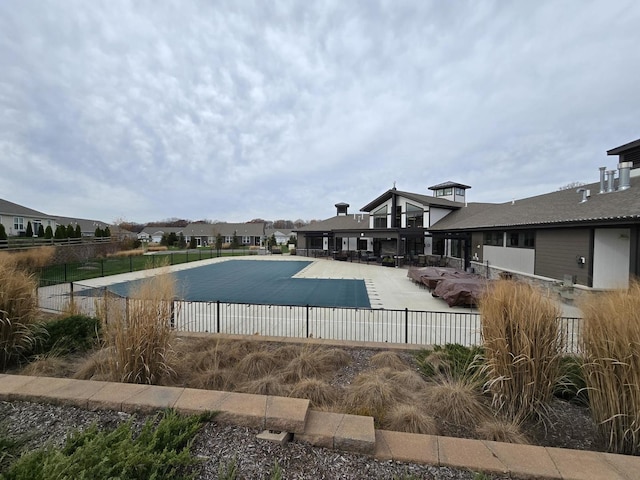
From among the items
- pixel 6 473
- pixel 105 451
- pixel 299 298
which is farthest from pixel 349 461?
pixel 299 298

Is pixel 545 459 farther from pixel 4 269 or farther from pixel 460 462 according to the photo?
pixel 4 269

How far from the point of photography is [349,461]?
239cm

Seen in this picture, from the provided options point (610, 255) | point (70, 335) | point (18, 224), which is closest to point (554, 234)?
point (610, 255)

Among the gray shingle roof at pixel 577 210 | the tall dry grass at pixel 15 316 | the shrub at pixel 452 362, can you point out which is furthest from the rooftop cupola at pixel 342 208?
the tall dry grass at pixel 15 316

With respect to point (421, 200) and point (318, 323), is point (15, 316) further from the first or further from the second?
point (421, 200)

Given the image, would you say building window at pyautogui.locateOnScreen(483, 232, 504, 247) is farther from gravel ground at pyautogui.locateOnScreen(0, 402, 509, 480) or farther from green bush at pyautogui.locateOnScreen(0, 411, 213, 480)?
green bush at pyautogui.locateOnScreen(0, 411, 213, 480)

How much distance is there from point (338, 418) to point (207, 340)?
3.62 meters

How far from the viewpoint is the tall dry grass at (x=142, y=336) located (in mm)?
3699

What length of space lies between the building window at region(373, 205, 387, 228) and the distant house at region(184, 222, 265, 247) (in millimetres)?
39142

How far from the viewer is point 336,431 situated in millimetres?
2582

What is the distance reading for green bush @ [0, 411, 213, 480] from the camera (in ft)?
6.39

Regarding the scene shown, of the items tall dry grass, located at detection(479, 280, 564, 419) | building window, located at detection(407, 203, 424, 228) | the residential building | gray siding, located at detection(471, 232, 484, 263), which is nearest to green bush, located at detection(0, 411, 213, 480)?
tall dry grass, located at detection(479, 280, 564, 419)

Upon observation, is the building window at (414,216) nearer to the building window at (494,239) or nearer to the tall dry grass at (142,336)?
the building window at (494,239)

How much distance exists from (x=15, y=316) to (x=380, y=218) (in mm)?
29355
